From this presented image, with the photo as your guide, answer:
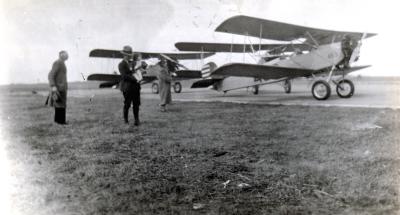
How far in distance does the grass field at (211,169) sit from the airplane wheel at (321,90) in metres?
4.83

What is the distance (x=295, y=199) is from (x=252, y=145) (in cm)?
201

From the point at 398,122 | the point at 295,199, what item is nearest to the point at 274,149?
the point at 295,199

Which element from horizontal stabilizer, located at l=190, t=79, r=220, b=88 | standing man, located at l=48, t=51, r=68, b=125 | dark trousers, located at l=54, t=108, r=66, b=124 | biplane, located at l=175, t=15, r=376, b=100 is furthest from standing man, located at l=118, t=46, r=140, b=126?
horizontal stabilizer, located at l=190, t=79, r=220, b=88

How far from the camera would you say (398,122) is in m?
6.56

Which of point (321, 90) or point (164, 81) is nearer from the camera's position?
point (164, 81)

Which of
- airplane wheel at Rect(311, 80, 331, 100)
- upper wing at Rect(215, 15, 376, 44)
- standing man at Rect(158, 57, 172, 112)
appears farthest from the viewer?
airplane wheel at Rect(311, 80, 331, 100)

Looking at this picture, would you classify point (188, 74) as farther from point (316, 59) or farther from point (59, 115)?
point (59, 115)

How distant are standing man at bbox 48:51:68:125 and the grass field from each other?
0.88m

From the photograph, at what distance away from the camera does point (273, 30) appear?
1276cm

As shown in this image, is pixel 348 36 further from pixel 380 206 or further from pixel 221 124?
pixel 380 206

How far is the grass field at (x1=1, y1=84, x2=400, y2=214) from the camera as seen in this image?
3.30 metres

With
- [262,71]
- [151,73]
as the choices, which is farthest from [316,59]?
[151,73]

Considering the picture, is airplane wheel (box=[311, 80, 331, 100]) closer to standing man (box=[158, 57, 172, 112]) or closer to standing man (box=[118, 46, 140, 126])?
standing man (box=[158, 57, 172, 112])

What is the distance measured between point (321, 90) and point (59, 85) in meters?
8.31
